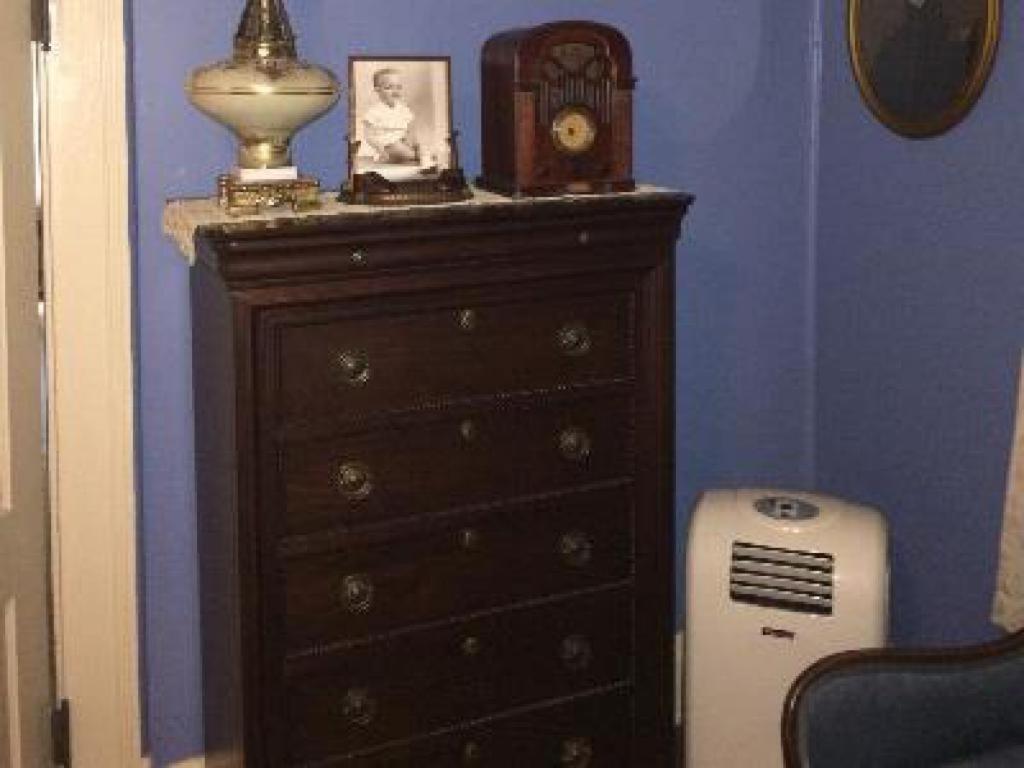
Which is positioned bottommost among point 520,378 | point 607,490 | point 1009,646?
point 1009,646

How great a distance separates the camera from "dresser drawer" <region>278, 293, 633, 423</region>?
8.45 ft

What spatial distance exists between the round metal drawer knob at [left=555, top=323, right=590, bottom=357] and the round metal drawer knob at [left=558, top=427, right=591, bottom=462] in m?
0.17

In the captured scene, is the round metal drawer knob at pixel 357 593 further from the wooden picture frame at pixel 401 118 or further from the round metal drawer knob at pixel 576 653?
the wooden picture frame at pixel 401 118

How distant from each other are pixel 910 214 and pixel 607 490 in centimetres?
117

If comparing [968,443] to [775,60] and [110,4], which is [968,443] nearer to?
[775,60]

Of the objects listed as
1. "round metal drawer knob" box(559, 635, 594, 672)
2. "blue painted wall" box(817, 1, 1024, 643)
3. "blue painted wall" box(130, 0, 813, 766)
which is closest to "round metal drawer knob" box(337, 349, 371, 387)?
"blue painted wall" box(130, 0, 813, 766)

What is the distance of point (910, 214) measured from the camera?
345 cm

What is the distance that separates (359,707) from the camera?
107 inches

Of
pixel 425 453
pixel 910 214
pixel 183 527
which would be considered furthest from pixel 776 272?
pixel 183 527

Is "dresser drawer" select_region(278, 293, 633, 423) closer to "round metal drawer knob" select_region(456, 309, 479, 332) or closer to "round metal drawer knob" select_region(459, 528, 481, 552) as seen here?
"round metal drawer knob" select_region(456, 309, 479, 332)

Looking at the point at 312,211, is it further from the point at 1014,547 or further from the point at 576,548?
the point at 1014,547

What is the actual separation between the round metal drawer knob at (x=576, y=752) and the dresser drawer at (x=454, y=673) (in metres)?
0.12

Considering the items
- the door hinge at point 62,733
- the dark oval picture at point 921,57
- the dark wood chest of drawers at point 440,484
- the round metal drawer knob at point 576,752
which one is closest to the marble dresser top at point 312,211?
the dark wood chest of drawers at point 440,484

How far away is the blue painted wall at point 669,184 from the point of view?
2.99 meters
